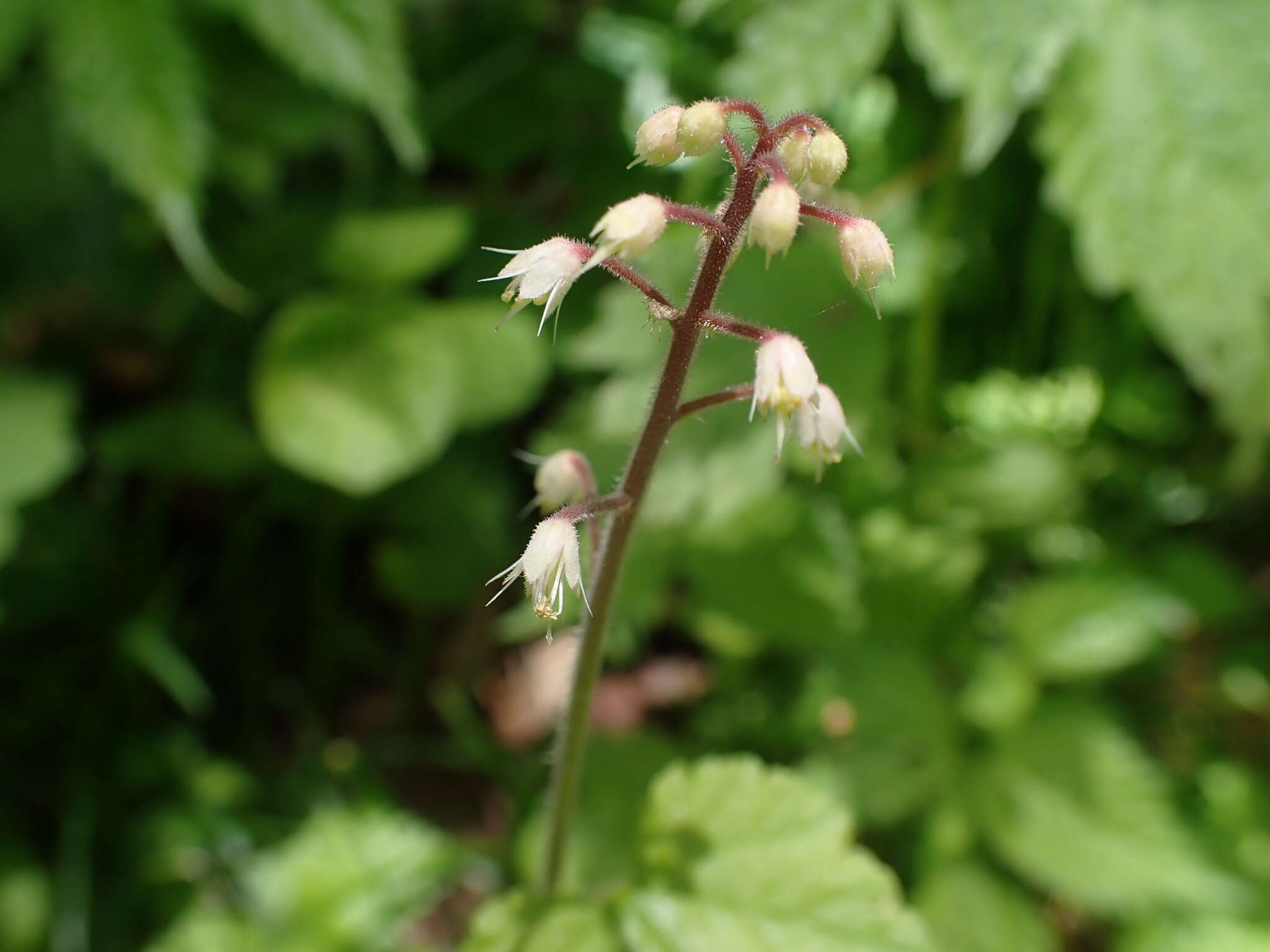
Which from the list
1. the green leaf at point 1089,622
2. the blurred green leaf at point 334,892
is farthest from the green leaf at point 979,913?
the blurred green leaf at point 334,892

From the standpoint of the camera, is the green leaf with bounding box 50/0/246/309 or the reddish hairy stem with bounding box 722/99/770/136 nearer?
the reddish hairy stem with bounding box 722/99/770/136

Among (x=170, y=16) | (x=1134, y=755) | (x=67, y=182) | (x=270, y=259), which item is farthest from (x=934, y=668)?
(x=67, y=182)

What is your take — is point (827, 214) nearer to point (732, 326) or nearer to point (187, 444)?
point (732, 326)

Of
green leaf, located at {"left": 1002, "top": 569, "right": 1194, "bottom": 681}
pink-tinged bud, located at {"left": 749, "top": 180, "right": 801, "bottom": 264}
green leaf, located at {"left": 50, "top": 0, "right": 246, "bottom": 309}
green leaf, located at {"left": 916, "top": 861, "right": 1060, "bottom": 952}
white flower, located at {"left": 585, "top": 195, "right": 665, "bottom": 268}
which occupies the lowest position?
green leaf, located at {"left": 916, "top": 861, "right": 1060, "bottom": 952}

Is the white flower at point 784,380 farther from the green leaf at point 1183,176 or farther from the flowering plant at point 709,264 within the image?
the green leaf at point 1183,176

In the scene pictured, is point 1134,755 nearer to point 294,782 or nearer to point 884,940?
point 884,940

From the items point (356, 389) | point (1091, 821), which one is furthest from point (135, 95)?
point (1091, 821)

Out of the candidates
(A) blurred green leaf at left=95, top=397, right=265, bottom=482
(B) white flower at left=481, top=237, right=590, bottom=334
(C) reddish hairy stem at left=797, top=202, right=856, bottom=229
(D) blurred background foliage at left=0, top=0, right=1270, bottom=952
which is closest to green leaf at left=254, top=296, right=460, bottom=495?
(D) blurred background foliage at left=0, top=0, right=1270, bottom=952

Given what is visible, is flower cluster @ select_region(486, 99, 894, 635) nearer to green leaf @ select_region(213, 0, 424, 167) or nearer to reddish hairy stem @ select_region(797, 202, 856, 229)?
reddish hairy stem @ select_region(797, 202, 856, 229)
